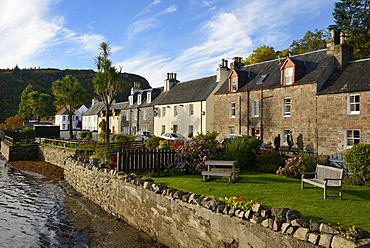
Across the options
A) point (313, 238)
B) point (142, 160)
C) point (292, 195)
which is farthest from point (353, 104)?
point (313, 238)

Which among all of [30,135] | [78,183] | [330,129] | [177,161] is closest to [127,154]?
[177,161]

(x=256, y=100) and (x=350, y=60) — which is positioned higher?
(x=350, y=60)

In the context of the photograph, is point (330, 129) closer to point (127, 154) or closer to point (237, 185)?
point (237, 185)

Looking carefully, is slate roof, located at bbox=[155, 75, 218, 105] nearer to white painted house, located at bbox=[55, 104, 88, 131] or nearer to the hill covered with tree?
white painted house, located at bbox=[55, 104, 88, 131]

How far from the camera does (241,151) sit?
1484 centimetres

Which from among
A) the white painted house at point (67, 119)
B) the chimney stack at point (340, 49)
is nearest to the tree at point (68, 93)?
the white painted house at point (67, 119)

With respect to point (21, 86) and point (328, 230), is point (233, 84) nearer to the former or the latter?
point (328, 230)

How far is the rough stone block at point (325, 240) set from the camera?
470 cm

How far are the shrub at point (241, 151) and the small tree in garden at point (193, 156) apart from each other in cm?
69

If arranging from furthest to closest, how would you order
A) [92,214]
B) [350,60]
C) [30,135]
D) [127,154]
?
[30,135]
[350,60]
[127,154]
[92,214]

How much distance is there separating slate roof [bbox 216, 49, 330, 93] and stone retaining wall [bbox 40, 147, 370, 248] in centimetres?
1801

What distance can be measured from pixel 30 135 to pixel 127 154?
40.0m

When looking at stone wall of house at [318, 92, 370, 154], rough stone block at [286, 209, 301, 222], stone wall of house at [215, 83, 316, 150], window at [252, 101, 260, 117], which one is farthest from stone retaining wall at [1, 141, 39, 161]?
rough stone block at [286, 209, 301, 222]

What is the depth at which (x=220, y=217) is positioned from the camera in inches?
268
